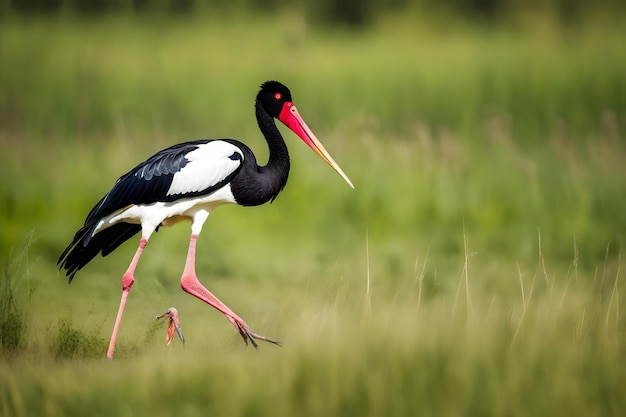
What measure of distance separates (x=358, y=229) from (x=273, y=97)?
137 inches

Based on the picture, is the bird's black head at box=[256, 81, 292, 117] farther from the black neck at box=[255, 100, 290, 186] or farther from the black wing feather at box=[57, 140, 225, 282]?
the black wing feather at box=[57, 140, 225, 282]

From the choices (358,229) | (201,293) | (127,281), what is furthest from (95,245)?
(358,229)

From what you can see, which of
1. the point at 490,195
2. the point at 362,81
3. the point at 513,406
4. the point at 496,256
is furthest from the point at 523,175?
the point at 513,406

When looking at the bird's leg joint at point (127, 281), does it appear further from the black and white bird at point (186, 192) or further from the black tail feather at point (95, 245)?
the black tail feather at point (95, 245)

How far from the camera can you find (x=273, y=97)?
9.36 m

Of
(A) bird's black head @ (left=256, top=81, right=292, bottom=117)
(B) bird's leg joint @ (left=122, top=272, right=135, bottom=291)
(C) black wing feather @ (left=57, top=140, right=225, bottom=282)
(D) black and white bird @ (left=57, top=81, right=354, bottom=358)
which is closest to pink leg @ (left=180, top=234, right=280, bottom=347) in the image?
(D) black and white bird @ (left=57, top=81, right=354, bottom=358)

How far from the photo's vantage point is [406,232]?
12.4m

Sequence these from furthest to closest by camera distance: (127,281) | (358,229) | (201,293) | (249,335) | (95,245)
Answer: (358,229) < (95,245) < (201,293) < (127,281) < (249,335)

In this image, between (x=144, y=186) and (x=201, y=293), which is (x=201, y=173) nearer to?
(x=144, y=186)

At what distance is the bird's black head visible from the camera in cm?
935

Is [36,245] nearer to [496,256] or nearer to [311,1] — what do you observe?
[496,256]

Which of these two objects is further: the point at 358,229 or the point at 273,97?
the point at 358,229

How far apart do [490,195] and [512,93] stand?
2.41 m

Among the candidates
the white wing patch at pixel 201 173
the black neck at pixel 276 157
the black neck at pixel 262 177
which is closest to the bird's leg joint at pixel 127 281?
the white wing patch at pixel 201 173
